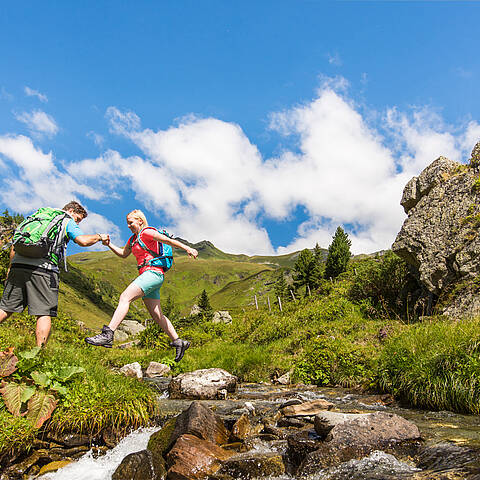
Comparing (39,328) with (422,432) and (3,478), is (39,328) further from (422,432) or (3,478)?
(422,432)

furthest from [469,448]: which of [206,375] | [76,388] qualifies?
[206,375]

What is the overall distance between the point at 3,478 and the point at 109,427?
136cm

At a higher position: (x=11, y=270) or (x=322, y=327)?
(x=11, y=270)

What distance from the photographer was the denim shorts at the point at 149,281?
5732 mm

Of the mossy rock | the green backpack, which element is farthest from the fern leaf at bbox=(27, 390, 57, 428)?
the green backpack

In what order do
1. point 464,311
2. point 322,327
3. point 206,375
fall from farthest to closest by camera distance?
1. point 322,327
2. point 464,311
3. point 206,375

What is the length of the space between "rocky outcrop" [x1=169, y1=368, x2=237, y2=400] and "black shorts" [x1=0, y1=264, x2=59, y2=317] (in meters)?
4.83

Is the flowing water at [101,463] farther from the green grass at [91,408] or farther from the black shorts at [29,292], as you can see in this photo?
Answer: the black shorts at [29,292]

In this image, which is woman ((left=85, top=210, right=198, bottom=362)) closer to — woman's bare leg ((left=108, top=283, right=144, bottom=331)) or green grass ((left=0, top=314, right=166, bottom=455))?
woman's bare leg ((left=108, top=283, right=144, bottom=331))

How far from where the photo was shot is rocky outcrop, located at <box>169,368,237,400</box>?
9.25 m

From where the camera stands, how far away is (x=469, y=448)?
419 centimetres

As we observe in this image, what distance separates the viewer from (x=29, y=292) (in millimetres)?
5770

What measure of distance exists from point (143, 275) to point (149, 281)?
0.15 metres

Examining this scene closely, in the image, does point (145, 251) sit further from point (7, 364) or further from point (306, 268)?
point (306, 268)
